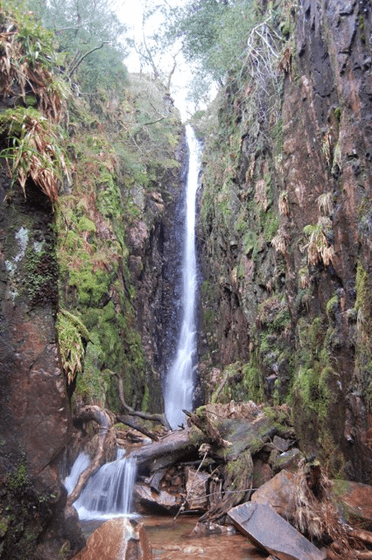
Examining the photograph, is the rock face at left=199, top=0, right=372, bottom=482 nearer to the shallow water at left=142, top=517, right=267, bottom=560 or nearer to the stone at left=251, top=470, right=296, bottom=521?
the stone at left=251, top=470, right=296, bottom=521

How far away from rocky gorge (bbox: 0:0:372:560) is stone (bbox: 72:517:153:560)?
0.63ft

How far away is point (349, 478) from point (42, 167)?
235 inches

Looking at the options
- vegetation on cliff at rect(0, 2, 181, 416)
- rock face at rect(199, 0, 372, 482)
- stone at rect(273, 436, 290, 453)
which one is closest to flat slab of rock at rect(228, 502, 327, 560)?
rock face at rect(199, 0, 372, 482)

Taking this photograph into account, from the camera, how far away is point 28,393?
373 cm

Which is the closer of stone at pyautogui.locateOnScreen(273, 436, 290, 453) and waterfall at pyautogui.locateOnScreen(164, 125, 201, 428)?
stone at pyautogui.locateOnScreen(273, 436, 290, 453)

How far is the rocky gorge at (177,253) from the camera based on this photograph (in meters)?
3.84

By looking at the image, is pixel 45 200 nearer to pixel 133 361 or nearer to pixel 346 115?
pixel 346 115

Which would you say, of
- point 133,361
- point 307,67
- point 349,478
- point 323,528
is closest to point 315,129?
point 307,67

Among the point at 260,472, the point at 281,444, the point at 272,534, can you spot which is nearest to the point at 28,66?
the point at 272,534

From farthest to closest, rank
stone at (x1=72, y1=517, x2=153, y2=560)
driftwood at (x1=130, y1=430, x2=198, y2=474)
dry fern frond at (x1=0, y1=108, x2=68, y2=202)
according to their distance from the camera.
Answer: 1. driftwood at (x1=130, y1=430, x2=198, y2=474)
2. dry fern frond at (x1=0, y1=108, x2=68, y2=202)
3. stone at (x1=72, y1=517, x2=153, y2=560)

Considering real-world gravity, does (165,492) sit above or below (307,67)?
below

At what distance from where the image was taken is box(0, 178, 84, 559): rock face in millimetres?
3545

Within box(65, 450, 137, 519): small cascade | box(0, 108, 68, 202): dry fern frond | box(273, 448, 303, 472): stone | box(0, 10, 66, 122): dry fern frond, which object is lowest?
box(65, 450, 137, 519): small cascade

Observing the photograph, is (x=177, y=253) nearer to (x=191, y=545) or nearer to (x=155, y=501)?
(x=155, y=501)
